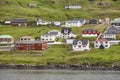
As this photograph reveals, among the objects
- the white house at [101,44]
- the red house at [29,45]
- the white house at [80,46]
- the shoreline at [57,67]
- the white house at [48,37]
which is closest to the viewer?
the shoreline at [57,67]

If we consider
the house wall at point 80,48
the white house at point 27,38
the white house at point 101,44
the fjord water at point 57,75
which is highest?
the white house at point 27,38

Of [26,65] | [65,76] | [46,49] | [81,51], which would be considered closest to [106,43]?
[81,51]

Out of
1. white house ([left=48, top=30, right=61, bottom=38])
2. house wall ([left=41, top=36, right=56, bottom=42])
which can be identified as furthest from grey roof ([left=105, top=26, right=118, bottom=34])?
house wall ([left=41, top=36, right=56, bottom=42])

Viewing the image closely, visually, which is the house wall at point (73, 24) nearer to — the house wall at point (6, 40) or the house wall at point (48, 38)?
the house wall at point (48, 38)

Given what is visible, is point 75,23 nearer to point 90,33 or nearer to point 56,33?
point 56,33

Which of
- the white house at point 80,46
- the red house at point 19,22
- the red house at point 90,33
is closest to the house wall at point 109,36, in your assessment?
the red house at point 90,33

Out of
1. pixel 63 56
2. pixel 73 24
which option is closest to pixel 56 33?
pixel 73 24

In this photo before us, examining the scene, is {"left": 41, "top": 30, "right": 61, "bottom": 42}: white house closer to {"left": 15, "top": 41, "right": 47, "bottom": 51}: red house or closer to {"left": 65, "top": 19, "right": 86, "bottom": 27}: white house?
{"left": 15, "top": 41, "right": 47, "bottom": 51}: red house

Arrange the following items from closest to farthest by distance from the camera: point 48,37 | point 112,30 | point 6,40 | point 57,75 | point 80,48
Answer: point 57,75
point 80,48
point 6,40
point 48,37
point 112,30

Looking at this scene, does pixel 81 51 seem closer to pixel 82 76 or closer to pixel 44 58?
pixel 44 58
